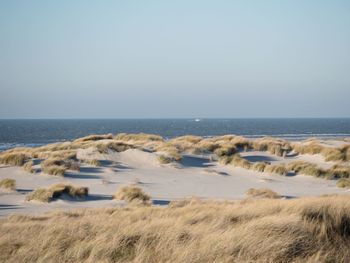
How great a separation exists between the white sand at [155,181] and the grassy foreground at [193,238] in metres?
4.30

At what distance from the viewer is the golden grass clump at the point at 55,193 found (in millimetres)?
12846

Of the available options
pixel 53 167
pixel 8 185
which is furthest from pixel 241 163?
pixel 8 185

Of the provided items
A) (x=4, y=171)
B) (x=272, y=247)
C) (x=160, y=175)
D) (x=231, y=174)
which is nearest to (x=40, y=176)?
(x=4, y=171)

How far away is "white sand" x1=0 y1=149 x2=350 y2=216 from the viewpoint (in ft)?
44.3

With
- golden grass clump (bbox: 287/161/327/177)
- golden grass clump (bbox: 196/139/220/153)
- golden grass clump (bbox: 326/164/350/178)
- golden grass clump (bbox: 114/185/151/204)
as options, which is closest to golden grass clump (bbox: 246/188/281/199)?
golden grass clump (bbox: 114/185/151/204)

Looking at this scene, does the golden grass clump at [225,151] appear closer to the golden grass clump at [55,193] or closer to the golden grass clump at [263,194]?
the golden grass clump at [263,194]

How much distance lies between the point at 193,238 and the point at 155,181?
439 inches

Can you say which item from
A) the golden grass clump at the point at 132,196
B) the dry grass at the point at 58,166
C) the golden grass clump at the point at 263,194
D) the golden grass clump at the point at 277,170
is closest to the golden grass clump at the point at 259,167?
the golden grass clump at the point at 277,170

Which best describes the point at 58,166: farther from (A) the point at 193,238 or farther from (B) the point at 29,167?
(A) the point at 193,238

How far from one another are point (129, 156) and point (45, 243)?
1624cm

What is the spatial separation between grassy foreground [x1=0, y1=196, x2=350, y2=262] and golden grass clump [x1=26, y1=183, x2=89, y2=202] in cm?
365

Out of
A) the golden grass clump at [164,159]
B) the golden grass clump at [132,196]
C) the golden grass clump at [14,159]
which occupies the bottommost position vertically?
the golden grass clump at [132,196]

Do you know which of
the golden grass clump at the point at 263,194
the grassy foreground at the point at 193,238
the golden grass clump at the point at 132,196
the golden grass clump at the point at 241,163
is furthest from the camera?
the golden grass clump at the point at 241,163

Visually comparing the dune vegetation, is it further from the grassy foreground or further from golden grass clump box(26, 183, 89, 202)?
the grassy foreground
